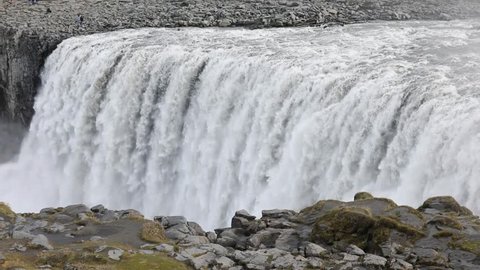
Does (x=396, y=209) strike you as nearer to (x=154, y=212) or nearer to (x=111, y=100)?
(x=154, y=212)

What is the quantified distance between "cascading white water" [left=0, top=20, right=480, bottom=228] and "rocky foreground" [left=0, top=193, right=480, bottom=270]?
2765mm

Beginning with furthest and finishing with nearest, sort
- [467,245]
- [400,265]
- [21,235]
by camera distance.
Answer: [21,235] < [467,245] < [400,265]

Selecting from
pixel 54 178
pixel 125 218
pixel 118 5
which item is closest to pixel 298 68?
pixel 125 218

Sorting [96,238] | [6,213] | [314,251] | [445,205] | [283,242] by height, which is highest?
[445,205]

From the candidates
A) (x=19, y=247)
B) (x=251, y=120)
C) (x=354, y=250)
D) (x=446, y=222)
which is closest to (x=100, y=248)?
(x=19, y=247)

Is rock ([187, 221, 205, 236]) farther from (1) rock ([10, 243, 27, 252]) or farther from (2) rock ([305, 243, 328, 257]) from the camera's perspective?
(1) rock ([10, 243, 27, 252])

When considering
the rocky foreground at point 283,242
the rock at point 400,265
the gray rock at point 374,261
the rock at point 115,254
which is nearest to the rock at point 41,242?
the rocky foreground at point 283,242

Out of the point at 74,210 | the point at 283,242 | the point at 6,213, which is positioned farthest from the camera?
the point at 74,210

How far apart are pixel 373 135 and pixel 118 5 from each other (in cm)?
3311

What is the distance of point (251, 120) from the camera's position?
85.1ft

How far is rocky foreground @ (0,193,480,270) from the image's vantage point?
14484 mm

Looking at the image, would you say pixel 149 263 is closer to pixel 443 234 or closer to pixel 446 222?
pixel 443 234

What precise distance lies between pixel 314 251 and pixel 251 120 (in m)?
11.5

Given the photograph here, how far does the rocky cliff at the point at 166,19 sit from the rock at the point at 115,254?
81.3 feet
